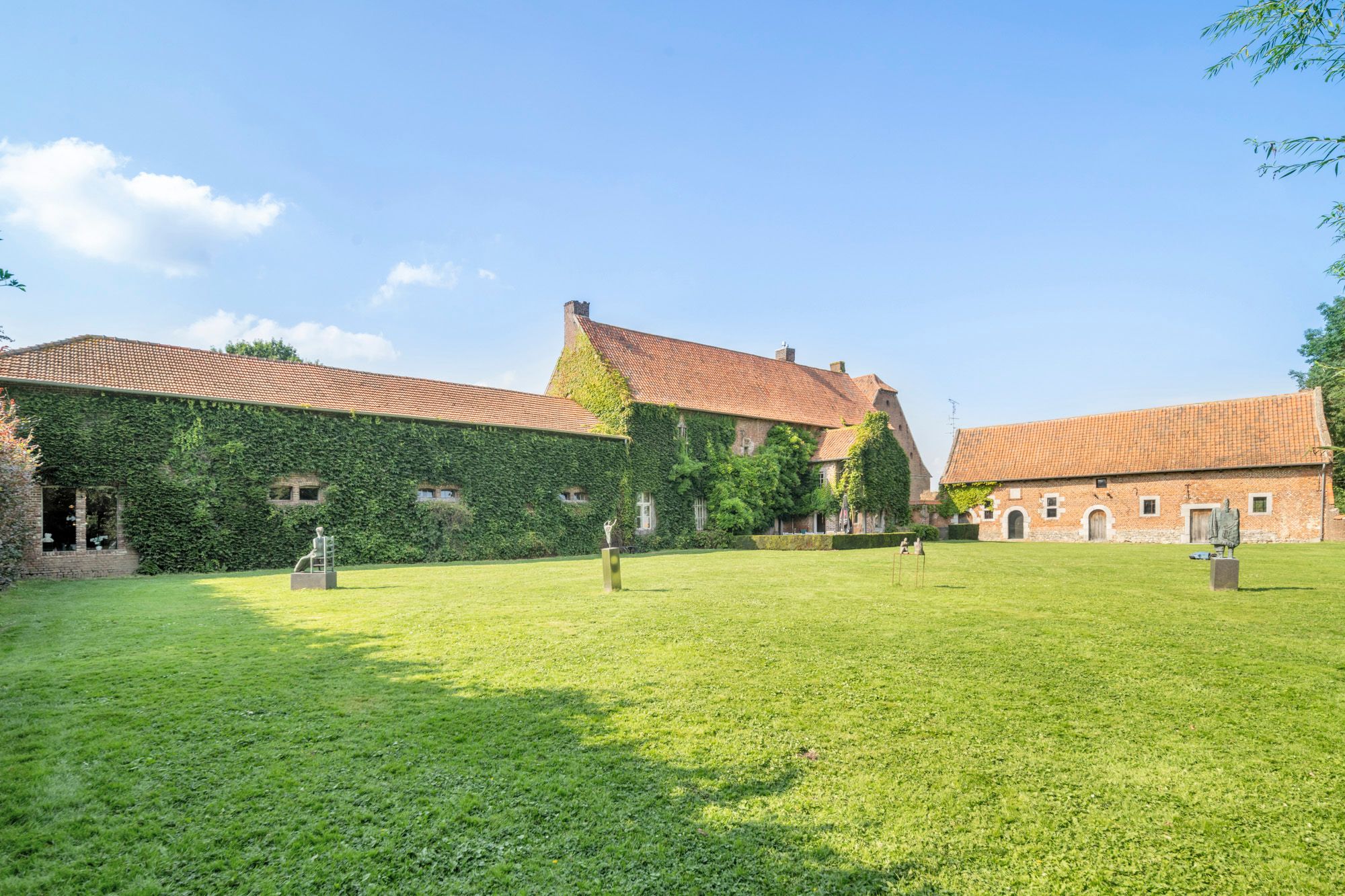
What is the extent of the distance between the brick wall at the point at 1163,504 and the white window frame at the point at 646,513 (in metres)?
19.8

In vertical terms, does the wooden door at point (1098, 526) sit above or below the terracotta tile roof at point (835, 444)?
below

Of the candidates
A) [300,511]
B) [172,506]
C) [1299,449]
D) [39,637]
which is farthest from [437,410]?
[1299,449]

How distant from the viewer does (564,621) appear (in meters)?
9.07

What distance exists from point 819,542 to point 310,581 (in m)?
18.7

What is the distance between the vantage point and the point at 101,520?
58.7 ft

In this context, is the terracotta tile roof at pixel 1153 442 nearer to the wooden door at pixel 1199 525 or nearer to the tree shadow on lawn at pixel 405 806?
the wooden door at pixel 1199 525

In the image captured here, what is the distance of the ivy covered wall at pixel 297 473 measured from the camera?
58.9ft

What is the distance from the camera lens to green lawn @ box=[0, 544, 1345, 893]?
127 inches

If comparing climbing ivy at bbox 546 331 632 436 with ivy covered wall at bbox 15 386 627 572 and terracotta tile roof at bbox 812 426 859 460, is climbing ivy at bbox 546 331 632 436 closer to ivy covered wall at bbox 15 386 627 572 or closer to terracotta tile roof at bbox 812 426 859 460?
ivy covered wall at bbox 15 386 627 572

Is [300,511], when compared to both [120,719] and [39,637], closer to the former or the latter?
[39,637]

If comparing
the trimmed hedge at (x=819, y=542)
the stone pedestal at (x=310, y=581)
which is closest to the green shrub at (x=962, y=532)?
the trimmed hedge at (x=819, y=542)

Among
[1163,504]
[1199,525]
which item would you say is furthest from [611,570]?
[1199,525]

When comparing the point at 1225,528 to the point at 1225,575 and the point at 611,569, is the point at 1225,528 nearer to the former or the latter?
the point at 1225,575

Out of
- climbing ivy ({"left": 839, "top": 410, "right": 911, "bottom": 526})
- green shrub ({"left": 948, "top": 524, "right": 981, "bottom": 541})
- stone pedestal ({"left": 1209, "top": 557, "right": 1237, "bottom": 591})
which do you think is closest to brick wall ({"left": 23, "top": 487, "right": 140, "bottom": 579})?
stone pedestal ({"left": 1209, "top": 557, "right": 1237, "bottom": 591})
